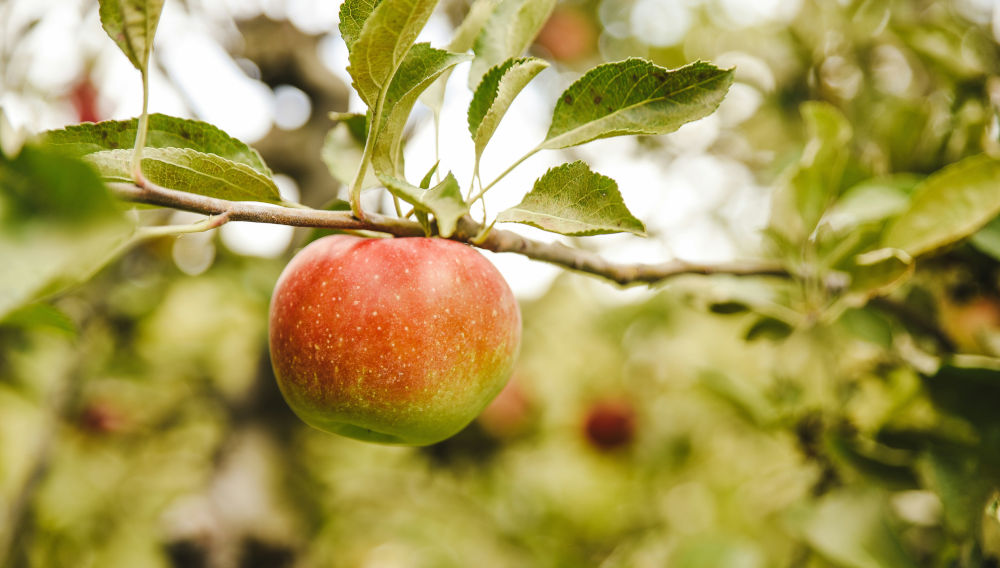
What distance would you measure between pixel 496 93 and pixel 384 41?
0.40 feet

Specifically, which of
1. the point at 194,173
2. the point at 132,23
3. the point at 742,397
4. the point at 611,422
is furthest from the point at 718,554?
the point at 132,23

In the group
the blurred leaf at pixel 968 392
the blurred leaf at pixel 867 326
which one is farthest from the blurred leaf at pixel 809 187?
the blurred leaf at pixel 968 392

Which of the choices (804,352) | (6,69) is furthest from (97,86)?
(804,352)

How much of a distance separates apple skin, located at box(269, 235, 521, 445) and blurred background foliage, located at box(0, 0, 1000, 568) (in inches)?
7.3

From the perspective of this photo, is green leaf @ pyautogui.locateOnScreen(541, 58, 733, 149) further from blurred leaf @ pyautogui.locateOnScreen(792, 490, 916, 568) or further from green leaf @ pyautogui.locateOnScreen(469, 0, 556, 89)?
blurred leaf @ pyautogui.locateOnScreen(792, 490, 916, 568)

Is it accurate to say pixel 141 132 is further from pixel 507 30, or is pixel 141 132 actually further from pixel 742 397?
pixel 742 397

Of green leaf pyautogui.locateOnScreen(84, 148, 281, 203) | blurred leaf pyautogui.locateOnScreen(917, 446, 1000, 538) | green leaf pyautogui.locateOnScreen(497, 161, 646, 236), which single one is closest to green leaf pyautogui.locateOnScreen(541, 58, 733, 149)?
green leaf pyautogui.locateOnScreen(497, 161, 646, 236)

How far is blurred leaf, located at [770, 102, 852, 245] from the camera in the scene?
35.4 inches

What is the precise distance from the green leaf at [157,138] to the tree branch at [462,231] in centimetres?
5

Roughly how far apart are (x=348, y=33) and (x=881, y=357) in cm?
100

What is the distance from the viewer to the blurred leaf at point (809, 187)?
0.90 meters

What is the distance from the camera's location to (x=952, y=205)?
2.61ft

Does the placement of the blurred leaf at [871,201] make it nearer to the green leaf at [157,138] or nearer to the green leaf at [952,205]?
the green leaf at [952,205]

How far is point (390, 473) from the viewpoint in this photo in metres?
2.47
